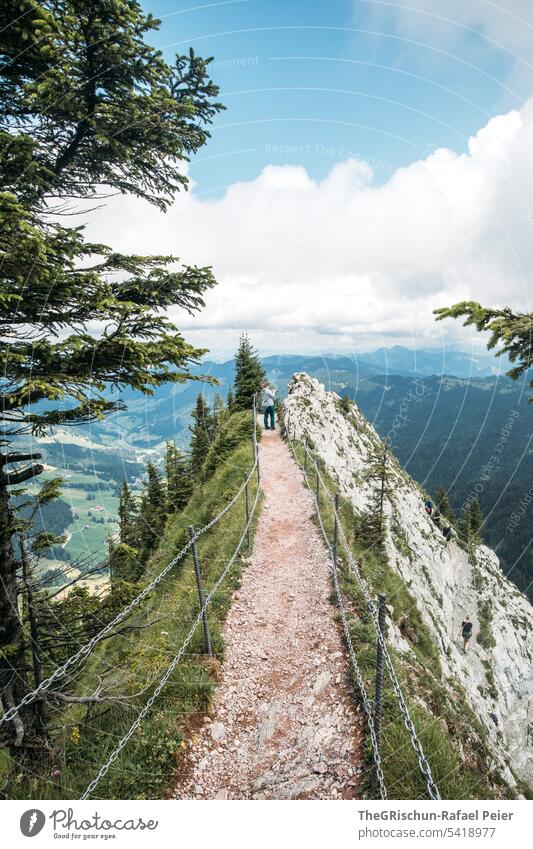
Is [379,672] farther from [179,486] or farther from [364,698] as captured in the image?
[179,486]

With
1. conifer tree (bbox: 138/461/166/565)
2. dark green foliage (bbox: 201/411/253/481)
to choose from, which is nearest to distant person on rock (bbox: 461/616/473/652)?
dark green foliage (bbox: 201/411/253/481)

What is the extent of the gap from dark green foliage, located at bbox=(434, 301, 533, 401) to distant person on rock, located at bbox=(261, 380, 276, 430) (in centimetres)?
1792

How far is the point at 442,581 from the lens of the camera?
111 ft

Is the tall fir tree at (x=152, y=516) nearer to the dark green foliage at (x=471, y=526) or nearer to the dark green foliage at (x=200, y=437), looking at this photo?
the dark green foliage at (x=200, y=437)

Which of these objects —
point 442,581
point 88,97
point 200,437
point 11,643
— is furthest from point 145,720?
point 442,581

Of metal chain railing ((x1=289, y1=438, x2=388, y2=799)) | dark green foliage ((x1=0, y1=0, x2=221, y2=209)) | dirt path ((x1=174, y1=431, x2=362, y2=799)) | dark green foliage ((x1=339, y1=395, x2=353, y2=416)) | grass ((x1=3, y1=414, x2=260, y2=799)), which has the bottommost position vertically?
dirt path ((x1=174, y1=431, x2=362, y2=799))

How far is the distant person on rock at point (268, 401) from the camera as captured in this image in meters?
25.2

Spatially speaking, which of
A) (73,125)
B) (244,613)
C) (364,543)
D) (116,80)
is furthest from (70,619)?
(364,543)

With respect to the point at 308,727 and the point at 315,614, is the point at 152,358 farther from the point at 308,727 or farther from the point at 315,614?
the point at 315,614

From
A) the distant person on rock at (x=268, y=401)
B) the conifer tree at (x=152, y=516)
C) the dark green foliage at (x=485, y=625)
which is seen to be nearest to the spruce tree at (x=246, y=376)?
the distant person on rock at (x=268, y=401)

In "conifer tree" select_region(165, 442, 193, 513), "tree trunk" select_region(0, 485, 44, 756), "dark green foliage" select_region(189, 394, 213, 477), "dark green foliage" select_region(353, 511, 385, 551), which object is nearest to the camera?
"tree trunk" select_region(0, 485, 44, 756)

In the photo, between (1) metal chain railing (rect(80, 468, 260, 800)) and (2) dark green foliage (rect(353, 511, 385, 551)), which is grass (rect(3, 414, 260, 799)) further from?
(2) dark green foliage (rect(353, 511, 385, 551))

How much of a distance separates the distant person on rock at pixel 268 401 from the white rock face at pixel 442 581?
1.38 meters

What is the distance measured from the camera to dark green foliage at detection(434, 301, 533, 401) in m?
6.37
